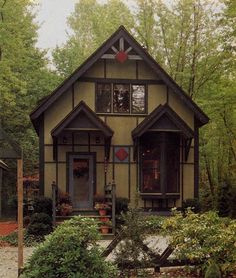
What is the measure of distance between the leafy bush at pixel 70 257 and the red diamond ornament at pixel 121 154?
516 inches

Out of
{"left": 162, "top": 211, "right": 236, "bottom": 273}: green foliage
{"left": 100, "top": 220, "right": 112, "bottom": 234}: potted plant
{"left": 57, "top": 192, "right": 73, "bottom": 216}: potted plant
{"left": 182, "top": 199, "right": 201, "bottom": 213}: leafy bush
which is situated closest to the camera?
{"left": 162, "top": 211, "right": 236, "bottom": 273}: green foliage

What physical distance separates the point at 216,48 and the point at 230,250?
20.1 m

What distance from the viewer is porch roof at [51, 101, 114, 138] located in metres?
21.4

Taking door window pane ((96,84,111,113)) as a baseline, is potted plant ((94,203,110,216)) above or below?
below

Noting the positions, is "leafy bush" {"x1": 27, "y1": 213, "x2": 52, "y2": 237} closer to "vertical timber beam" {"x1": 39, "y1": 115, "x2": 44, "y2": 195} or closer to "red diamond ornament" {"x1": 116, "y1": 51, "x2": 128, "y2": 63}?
"vertical timber beam" {"x1": 39, "y1": 115, "x2": 44, "y2": 195}

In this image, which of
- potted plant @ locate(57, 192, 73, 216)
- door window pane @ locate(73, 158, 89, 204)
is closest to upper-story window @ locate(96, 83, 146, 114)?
door window pane @ locate(73, 158, 89, 204)

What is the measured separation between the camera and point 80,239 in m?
9.19

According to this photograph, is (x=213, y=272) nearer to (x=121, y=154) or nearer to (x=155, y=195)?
(x=155, y=195)

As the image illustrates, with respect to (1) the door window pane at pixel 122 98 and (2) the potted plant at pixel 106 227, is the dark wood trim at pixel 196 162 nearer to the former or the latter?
(1) the door window pane at pixel 122 98

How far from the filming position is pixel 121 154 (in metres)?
22.7

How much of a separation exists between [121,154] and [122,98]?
2.62m

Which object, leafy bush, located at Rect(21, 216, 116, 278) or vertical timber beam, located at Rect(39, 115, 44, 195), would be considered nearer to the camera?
leafy bush, located at Rect(21, 216, 116, 278)

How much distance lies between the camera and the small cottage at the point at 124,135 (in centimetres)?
2219

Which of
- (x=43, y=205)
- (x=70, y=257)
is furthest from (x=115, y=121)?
(x=70, y=257)
